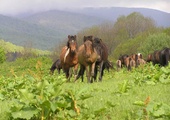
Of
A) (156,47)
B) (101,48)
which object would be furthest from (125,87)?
(156,47)

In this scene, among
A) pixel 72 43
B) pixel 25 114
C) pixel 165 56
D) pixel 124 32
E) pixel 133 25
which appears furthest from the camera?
pixel 133 25

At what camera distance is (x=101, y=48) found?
54.3 feet

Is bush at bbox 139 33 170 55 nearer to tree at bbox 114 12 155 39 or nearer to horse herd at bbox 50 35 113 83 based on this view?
tree at bbox 114 12 155 39

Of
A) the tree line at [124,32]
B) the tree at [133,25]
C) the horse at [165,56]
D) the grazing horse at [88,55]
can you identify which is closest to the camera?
the grazing horse at [88,55]

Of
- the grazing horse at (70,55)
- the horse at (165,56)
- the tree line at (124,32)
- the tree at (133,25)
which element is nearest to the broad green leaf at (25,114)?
the grazing horse at (70,55)

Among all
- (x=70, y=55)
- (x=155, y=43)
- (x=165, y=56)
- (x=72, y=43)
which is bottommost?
(x=155, y=43)

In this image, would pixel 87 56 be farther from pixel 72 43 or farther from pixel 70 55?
pixel 70 55

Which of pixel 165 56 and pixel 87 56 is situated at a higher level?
pixel 87 56

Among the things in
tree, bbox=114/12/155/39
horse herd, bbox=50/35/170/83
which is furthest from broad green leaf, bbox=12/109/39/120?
tree, bbox=114/12/155/39

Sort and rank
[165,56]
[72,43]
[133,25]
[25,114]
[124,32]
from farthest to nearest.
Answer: [133,25], [124,32], [165,56], [72,43], [25,114]

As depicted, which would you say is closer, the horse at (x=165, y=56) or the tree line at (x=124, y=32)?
the horse at (x=165, y=56)

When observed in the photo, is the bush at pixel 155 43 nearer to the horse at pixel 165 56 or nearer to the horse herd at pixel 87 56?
the horse at pixel 165 56

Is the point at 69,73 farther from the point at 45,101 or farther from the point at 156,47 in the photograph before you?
the point at 156,47

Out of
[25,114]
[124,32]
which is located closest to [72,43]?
[25,114]
